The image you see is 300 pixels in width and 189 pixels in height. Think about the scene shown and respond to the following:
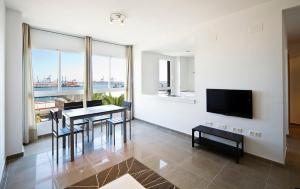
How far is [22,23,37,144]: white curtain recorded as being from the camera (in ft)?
11.4

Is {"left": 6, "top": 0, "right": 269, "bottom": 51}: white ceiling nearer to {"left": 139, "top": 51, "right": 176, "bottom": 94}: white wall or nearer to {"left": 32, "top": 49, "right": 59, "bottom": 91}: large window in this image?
{"left": 32, "top": 49, "right": 59, "bottom": 91}: large window

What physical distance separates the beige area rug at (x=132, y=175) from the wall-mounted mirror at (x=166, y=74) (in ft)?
10.3

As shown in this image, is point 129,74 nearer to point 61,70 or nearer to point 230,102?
point 61,70

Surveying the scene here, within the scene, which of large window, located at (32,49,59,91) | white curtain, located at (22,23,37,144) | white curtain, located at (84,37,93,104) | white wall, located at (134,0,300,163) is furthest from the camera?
white curtain, located at (84,37,93,104)

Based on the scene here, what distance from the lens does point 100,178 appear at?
7.27ft

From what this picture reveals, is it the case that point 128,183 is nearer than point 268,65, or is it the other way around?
point 128,183

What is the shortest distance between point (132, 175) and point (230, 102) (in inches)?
87.1

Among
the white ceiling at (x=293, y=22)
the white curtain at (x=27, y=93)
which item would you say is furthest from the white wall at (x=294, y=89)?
the white curtain at (x=27, y=93)

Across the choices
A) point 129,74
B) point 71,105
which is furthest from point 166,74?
point 71,105

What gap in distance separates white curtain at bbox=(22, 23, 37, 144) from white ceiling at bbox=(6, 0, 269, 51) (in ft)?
1.45

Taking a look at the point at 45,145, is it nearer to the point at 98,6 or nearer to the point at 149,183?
the point at 149,183

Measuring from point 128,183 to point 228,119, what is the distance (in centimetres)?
222

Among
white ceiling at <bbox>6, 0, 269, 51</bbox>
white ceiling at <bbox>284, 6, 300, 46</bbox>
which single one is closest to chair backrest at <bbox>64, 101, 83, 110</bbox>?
white ceiling at <bbox>6, 0, 269, 51</bbox>

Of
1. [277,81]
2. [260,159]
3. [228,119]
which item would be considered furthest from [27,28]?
[260,159]
